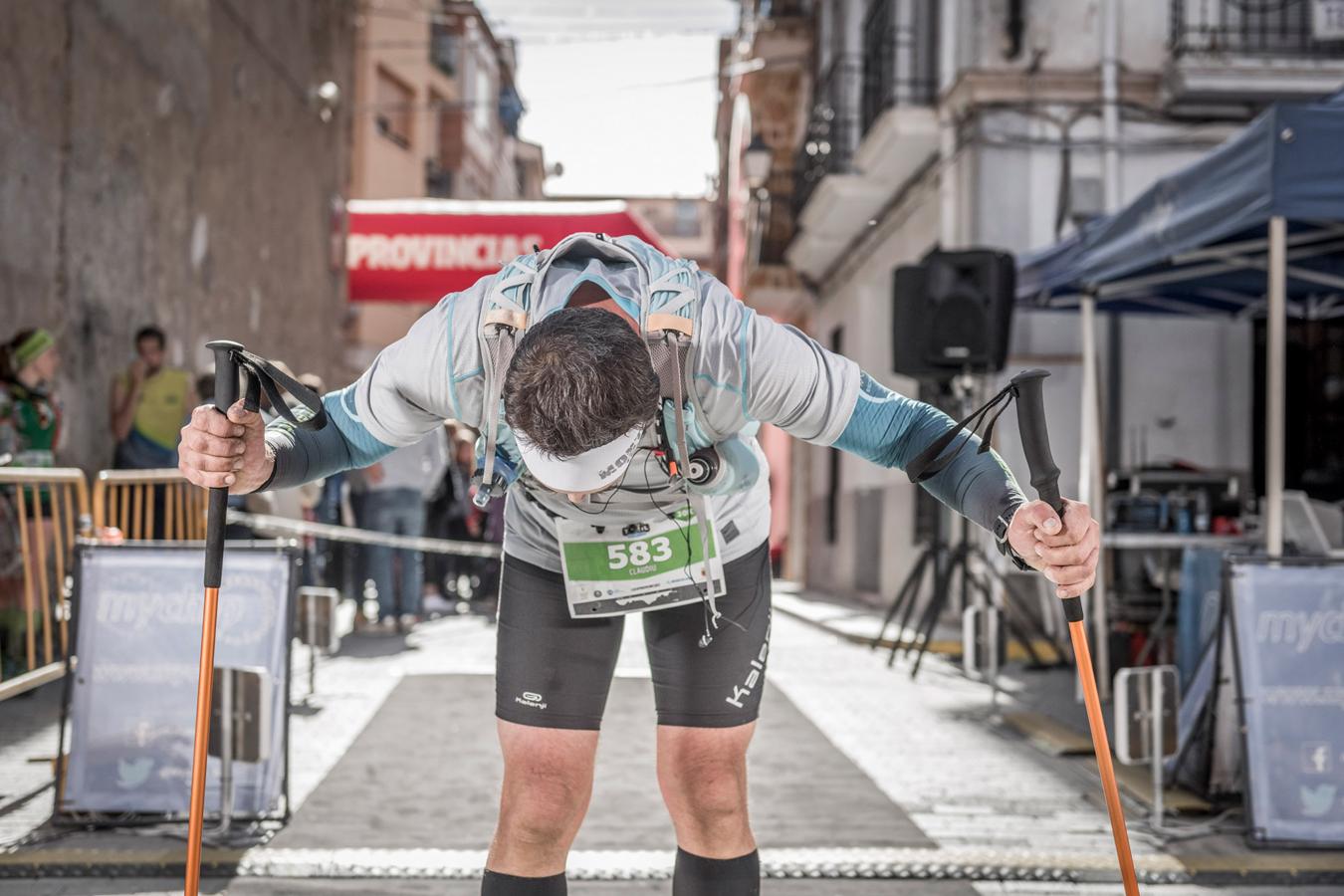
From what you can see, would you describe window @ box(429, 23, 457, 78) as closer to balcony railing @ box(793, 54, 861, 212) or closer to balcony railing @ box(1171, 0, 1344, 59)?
balcony railing @ box(793, 54, 861, 212)

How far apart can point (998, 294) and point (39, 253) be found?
6.10 m

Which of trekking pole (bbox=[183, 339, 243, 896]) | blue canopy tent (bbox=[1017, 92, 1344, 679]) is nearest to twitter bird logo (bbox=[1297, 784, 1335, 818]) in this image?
blue canopy tent (bbox=[1017, 92, 1344, 679])

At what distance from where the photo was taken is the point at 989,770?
606 centimetres

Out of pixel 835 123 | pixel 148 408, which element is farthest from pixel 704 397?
pixel 835 123

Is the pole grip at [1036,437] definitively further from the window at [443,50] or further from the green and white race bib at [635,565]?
the window at [443,50]

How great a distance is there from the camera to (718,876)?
2.94 m

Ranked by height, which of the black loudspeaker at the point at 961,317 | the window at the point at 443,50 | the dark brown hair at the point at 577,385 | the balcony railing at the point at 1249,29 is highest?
the window at the point at 443,50

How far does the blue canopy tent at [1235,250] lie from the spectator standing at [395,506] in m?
4.68

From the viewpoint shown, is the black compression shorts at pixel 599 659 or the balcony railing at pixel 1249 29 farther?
the balcony railing at pixel 1249 29

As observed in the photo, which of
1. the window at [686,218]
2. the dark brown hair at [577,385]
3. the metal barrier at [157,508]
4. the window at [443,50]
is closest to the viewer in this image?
the dark brown hair at [577,385]

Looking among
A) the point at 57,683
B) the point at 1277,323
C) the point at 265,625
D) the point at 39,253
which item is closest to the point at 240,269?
the point at 39,253

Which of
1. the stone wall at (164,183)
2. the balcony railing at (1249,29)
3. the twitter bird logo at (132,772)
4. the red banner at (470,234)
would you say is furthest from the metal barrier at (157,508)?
the balcony railing at (1249,29)

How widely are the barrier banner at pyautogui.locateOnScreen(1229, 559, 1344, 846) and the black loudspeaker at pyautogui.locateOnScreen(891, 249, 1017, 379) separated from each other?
412 cm

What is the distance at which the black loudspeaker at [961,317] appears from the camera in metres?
8.96
